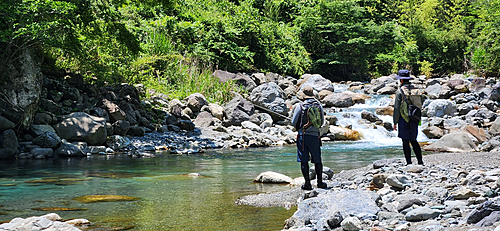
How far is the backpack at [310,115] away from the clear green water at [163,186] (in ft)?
4.16

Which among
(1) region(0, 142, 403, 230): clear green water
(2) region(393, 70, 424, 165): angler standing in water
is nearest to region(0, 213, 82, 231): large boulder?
(1) region(0, 142, 403, 230): clear green water

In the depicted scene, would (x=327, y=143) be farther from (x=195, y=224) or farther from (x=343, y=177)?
(x=195, y=224)

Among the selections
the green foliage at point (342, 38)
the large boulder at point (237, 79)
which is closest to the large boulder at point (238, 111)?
the large boulder at point (237, 79)

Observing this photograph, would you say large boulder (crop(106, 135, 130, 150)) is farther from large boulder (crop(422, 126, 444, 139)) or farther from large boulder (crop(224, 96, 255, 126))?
large boulder (crop(422, 126, 444, 139))

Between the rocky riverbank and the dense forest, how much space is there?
815 cm

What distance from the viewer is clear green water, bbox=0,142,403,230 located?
17.2 feet

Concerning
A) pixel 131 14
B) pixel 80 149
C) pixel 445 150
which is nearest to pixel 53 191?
pixel 80 149

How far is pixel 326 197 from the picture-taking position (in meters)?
5.05

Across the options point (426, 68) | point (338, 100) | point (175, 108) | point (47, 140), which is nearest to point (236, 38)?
point (338, 100)

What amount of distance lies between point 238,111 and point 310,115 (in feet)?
35.6

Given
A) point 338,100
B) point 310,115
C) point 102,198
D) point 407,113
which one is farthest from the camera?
point 338,100

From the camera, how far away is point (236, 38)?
25141mm

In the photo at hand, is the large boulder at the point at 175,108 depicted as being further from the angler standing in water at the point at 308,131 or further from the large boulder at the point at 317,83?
the angler standing in water at the point at 308,131

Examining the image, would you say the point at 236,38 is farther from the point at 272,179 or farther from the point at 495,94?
the point at 272,179
